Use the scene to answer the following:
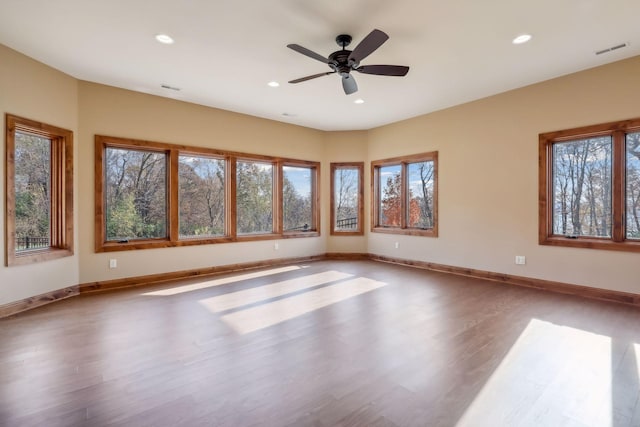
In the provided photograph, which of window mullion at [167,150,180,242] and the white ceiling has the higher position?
the white ceiling

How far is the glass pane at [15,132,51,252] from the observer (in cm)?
386

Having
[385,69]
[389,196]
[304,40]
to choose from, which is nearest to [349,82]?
[385,69]

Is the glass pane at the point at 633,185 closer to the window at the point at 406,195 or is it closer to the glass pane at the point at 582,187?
the glass pane at the point at 582,187

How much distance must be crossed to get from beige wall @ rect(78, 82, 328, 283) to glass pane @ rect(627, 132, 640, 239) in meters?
5.18

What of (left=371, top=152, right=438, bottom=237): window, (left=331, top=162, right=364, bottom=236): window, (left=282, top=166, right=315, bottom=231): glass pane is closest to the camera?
(left=371, top=152, right=438, bottom=237): window

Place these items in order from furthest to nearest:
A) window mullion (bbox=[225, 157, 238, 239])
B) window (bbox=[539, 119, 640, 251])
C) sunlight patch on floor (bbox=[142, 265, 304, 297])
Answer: window mullion (bbox=[225, 157, 238, 239]) → sunlight patch on floor (bbox=[142, 265, 304, 297]) → window (bbox=[539, 119, 640, 251])

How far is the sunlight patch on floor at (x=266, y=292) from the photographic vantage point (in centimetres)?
390

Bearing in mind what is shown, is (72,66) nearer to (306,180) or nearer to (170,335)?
(170,335)

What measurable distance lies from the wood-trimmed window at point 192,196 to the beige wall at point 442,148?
0.15 m

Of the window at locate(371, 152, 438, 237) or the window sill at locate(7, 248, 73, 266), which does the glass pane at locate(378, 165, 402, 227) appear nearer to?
the window at locate(371, 152, 438, 237)

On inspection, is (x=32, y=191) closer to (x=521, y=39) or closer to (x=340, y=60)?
(x=340, y=60)

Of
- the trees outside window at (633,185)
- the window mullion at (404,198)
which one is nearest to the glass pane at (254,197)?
the window mullion at (404,198)

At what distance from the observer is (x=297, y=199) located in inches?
277

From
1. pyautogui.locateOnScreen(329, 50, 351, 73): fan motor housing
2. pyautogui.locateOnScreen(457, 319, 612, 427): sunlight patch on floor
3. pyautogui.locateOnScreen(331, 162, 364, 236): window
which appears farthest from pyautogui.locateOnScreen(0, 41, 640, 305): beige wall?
pyautogui.locateOnScreen(329, 50, 351, 73): fan motor housing
